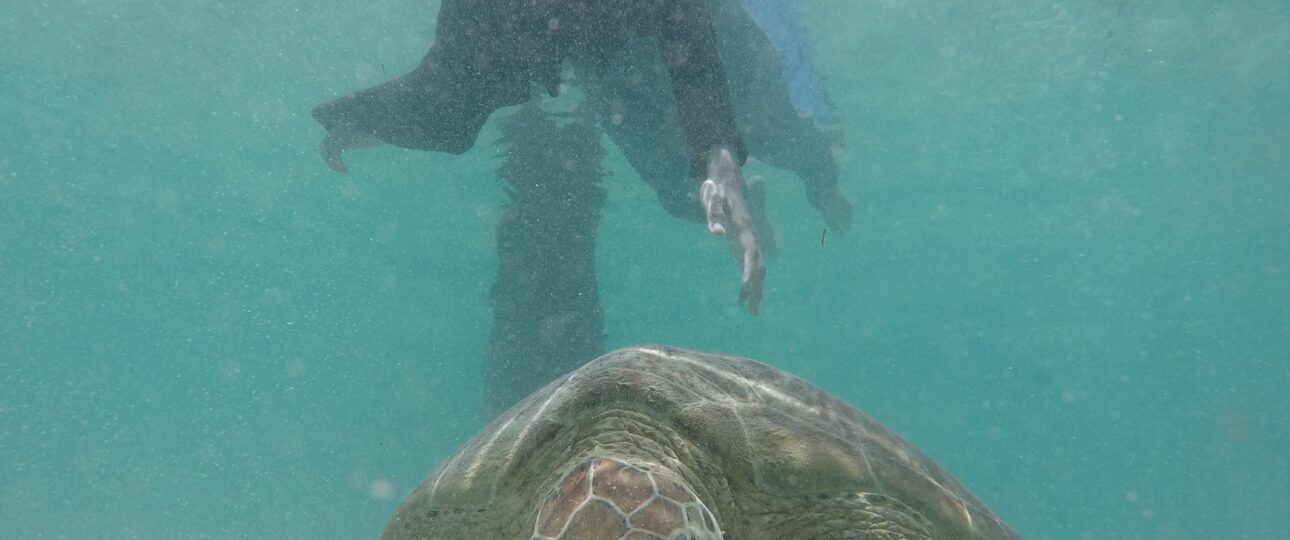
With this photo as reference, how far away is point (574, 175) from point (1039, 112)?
637 inches

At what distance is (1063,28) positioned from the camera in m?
15.3

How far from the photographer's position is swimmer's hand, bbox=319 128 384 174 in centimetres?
672

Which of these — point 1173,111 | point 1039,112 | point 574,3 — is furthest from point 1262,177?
point 574,3

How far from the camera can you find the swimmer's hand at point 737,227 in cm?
363

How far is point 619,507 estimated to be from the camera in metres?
1.32

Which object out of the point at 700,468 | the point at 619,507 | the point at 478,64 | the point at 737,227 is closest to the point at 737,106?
the point at 478,64

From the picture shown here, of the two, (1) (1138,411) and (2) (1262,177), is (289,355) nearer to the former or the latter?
(2) (1262,177)

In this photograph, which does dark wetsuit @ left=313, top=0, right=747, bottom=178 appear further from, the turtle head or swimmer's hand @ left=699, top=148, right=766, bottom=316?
the turtle head

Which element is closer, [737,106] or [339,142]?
[339,142]

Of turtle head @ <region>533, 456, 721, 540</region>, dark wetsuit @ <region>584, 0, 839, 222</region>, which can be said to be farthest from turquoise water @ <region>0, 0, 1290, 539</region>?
turtle head @ <region>533, 456, 721, 540</region>

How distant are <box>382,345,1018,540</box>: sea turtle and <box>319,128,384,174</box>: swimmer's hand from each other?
5782 mm

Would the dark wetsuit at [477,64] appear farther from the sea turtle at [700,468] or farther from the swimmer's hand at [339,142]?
the sea turtle at [700,468]

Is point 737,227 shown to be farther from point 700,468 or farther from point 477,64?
point 477,64

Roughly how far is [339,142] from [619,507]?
6732 mm
